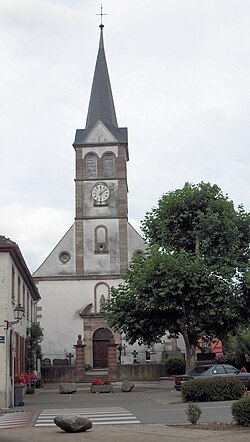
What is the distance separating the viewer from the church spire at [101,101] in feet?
179

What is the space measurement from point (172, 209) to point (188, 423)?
18.9 meters

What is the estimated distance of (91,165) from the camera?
53.8 m

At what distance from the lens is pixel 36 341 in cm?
3878

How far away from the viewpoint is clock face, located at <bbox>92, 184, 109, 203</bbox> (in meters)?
52.6

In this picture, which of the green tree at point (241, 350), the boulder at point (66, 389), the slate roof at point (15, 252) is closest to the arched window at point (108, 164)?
the green tree at point (241, 350)

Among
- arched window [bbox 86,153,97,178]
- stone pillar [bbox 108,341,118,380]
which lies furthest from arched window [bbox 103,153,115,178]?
stone pillar [bbox 108,341,118,380]

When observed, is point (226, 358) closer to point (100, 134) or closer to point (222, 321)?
point (222, 321)

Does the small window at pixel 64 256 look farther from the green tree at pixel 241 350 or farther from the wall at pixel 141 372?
the green tree at pixel 241 350

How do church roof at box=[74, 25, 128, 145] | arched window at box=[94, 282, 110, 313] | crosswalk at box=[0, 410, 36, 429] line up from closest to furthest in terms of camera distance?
1. crosswalk at box=[0, 410, 36, 429]
2. arched window at box=[94, 282, 110, 313]
3. church roof at box=[74, 25, 128, 145]

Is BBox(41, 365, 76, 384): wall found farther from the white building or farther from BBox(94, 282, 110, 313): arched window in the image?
the white building

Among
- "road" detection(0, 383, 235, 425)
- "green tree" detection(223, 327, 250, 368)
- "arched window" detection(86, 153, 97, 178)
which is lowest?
"road" detection(0, 383, 235, 425)

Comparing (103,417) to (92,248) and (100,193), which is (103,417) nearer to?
(92,248)

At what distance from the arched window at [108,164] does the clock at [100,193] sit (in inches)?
47.4

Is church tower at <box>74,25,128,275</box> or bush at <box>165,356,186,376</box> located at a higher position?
church tower at <box>74,25,128,275</box>
